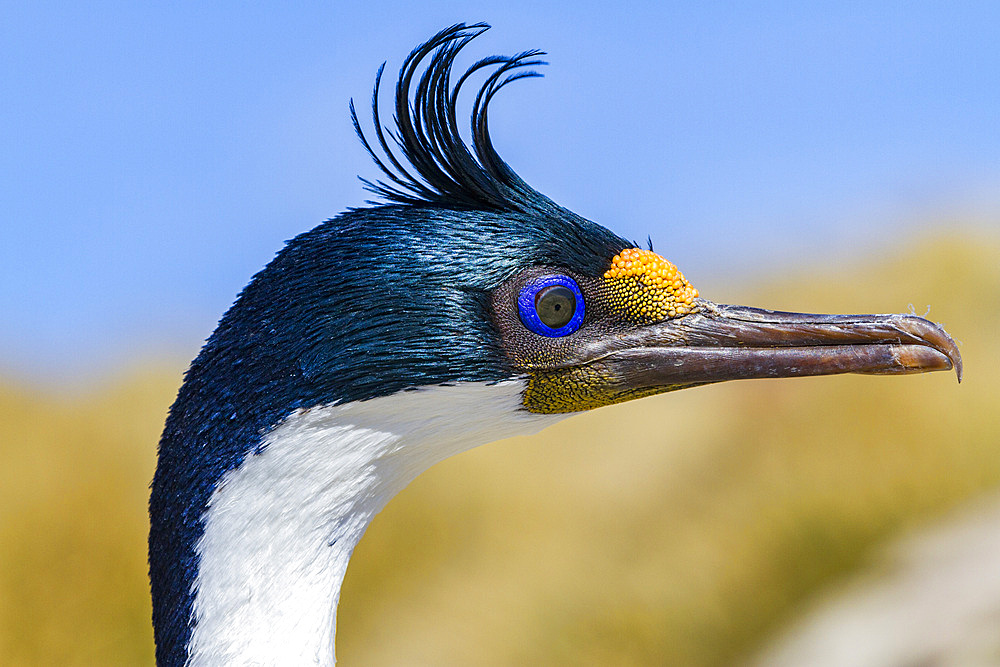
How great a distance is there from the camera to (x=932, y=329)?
8.41 feet

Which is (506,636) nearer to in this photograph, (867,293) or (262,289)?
(262,289)

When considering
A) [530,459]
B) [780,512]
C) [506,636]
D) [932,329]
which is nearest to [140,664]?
→ [506,636]

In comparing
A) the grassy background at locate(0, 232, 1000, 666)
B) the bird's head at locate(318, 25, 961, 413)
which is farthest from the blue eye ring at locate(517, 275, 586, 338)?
the grassy background at locate(0, 232, 1000, 666)

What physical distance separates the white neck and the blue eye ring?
6.8 inches

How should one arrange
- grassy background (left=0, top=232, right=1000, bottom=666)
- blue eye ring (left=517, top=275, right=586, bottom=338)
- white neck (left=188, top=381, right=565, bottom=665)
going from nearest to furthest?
white neck (left=188, top=381, right=565, bottom=665)
blue eye ring (left=517, top=275, right=586, bottom=338)
grassy background (left=0, top=232, right=1000, bottom=666)

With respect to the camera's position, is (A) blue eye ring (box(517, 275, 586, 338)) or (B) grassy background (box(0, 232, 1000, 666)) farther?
(B) grassy background (box(0, 232, 1000, 666))

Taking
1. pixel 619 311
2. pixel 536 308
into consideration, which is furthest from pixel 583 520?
pixel 536 308

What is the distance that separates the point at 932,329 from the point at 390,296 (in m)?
1.56

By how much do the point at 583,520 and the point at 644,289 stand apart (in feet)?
22.5

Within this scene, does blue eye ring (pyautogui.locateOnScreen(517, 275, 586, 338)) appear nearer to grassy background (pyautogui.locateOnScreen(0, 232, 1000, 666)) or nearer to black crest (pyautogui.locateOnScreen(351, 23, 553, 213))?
black crest (pyautogui.locateOnScreen(351, 23, 553, 213))

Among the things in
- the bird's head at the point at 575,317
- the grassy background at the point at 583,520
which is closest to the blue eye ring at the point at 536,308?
the bird's head at the point at 575,317

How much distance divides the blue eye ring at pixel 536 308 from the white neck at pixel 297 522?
0.57 ft

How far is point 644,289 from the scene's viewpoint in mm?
2609

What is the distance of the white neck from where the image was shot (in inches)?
92.7
